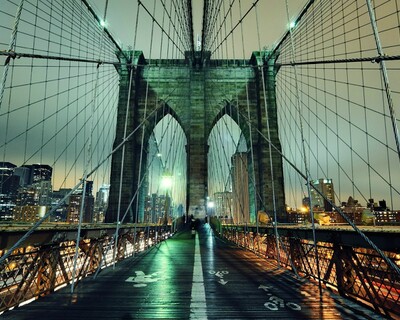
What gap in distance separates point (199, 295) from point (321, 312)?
1727mm

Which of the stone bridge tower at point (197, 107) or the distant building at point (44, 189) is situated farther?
the stone bridge tower at point (197, 107)

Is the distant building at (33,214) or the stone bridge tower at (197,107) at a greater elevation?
the stone bridge tower at (197,107)

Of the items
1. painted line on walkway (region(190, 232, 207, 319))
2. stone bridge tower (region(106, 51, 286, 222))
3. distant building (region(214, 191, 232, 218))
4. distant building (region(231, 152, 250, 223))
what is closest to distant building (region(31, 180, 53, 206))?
stone bridge tower (region(106, 51, 286, 222))

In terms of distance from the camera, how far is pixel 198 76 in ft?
74.3

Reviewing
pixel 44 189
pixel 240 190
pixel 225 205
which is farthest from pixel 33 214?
pixel 225 205

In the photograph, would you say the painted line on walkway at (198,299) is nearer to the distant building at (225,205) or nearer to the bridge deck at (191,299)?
the bridge deck at (191,299)

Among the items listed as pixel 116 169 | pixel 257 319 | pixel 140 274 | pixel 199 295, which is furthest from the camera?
pixel 116 169

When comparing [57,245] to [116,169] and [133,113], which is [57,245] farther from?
[133,113]

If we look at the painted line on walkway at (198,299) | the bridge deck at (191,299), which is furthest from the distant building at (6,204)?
the painted line on walkway at (198,299)

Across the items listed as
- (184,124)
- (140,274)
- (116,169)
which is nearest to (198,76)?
(184,124)

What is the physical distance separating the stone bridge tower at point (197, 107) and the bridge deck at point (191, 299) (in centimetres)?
Answer: 1568

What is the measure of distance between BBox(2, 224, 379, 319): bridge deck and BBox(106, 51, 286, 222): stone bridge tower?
15.7 meters

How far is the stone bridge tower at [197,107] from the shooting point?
2088 centimetres

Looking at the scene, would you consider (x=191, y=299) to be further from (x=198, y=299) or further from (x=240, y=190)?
(x=240, y=190)
